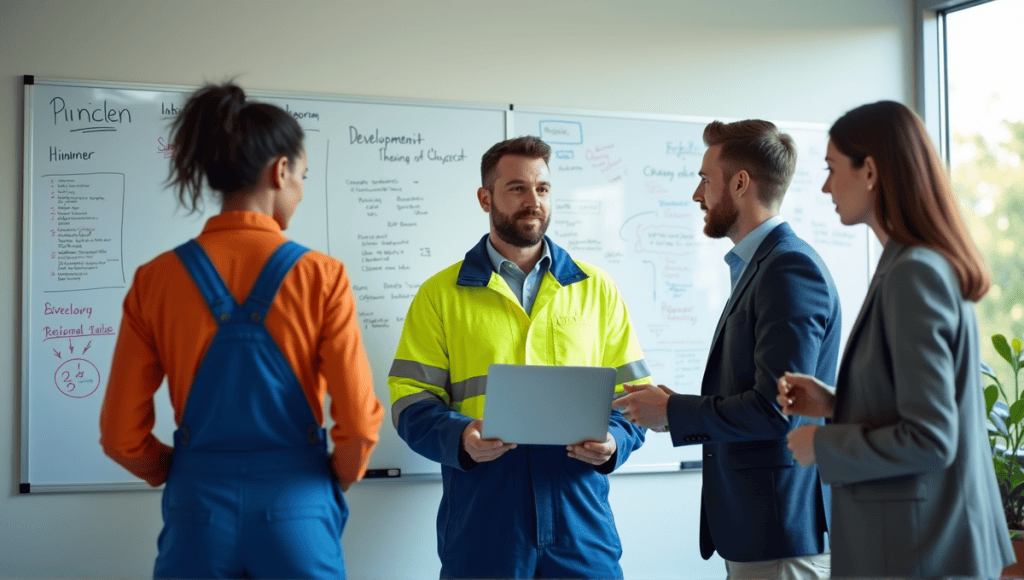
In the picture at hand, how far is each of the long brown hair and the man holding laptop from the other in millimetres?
896

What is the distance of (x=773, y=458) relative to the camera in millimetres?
1881

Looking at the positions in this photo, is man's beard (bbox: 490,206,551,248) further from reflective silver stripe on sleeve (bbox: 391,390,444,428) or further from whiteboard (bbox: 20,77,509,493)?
whiteboard (bbox: 20,77,509,493)

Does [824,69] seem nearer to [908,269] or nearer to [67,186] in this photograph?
[908,269]

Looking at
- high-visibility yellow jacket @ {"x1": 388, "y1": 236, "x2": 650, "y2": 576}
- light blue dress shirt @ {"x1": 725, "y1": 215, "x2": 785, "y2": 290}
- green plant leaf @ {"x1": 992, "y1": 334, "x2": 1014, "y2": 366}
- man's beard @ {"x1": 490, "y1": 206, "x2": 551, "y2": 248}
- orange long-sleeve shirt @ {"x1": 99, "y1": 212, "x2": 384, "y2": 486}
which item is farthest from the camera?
green plant leaf @ {"x1": 992, "y1": 334, "x2": 1014, "y2": 366}

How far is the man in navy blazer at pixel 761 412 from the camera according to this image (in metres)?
1.79

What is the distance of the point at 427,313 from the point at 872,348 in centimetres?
130

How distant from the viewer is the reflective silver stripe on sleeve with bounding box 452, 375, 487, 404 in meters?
2.29

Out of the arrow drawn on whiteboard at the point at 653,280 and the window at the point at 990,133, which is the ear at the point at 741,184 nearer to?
the arrow drawn on whiteboard at the point at 653,280

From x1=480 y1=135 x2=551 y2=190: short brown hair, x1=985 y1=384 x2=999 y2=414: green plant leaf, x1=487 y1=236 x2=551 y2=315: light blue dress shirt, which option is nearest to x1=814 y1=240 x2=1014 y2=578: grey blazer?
x1=487 y1=236 x2=551 y2=315: light blue dress shirt

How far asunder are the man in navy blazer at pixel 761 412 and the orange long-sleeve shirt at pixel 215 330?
81 cm

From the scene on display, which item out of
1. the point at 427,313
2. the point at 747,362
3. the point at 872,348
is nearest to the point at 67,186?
the point at 427,313

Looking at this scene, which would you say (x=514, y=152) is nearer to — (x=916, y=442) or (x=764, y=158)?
(x=764, y=158)

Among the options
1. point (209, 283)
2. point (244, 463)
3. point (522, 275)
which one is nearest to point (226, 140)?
point (209, 283)

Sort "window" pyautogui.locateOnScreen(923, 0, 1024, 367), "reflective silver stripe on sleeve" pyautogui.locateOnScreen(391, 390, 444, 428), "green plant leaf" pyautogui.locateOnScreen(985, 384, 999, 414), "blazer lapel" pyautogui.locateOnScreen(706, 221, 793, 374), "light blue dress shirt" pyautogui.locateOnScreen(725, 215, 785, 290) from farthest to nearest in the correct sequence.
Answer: "window" pyautogui.locateOnScreen(923, 0, 1024, 367) → "green plant leaf" pyautogui.locateOnScreen(985, 384, 999, 414) → "reflective silver stripe on sleeve" pyautogui.locateOnScreen(391, 390, 444, 428) → "light blue dress shirt" pyautogui.locateOnScreen(725, 215, 785, 290) → "blazer lapel" pyautogui.locateOnScreen(706, 221, 793, 374)
